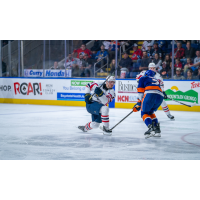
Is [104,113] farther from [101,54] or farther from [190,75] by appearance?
[101,54]

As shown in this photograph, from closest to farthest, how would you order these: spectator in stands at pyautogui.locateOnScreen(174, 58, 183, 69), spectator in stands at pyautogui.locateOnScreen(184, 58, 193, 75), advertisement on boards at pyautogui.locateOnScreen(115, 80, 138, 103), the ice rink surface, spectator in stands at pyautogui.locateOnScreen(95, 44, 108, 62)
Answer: the ice rink surface → spectator in stands at pyautogui.locateOnScreen(184, 58, 193, 75) → spectator in stands at pyautogui.locateOnScreen(174, 58, 183, 69) → advertisement on boards at pyautogui.locateOnScreen(115, 80, 138, 103) → spectator in stands at pyautogui.locateOnScreen(95, 44, 108, 62)

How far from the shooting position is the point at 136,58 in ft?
37.0

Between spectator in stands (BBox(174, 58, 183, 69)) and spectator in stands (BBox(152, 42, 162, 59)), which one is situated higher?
spectator in stands (BBox(152, 42, 162, 59))

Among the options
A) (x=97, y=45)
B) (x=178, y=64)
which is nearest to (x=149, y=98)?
(x=178, y=64)

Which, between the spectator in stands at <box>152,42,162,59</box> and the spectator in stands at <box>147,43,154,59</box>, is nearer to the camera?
the spectator in stands at <box>152,42,162,59</box>

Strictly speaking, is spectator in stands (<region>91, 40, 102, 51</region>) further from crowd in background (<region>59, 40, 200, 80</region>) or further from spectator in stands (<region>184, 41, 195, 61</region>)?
spectator in stands (<region>184, 41, 195, 61</region>)

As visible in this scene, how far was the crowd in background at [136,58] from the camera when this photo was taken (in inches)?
412

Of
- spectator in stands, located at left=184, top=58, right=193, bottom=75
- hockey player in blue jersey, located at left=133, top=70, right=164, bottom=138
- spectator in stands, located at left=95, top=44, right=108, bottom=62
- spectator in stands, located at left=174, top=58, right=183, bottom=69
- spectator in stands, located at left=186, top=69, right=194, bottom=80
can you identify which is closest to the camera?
hockey player in blue jersey, located at left=133, top=70, right=164, bottom=138

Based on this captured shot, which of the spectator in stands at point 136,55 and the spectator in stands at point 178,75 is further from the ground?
the spectator in stands at point 136,55

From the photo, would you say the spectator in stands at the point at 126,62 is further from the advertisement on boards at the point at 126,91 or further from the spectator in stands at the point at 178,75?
the spectator in stands at the point at 178,75

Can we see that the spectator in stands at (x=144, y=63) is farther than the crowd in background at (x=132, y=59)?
Yes

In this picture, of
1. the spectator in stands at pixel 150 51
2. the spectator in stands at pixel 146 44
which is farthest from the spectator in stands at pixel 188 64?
the spectator in stands at pixel 146 44

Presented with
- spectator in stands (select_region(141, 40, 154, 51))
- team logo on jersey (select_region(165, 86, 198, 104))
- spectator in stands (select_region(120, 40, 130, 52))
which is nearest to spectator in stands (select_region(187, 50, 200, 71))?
team logo on jersey (select_region(165, 86, 198, 104))

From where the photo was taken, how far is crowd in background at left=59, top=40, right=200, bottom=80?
34.3 feet
